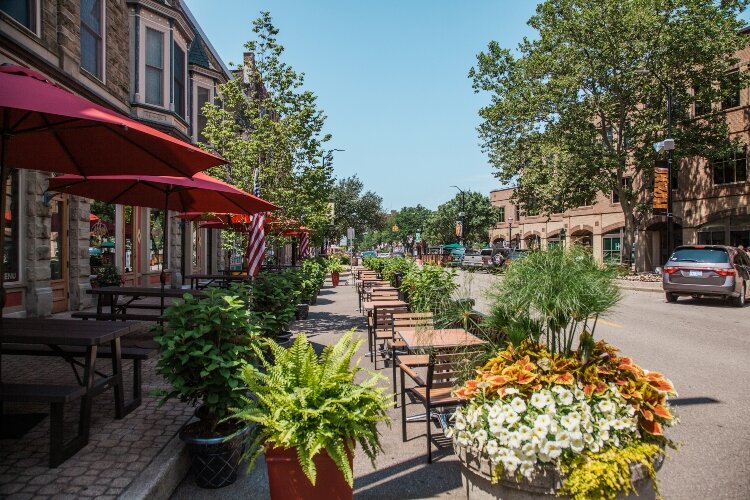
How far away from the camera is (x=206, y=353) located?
3.66 m

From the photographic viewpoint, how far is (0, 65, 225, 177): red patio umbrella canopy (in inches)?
133

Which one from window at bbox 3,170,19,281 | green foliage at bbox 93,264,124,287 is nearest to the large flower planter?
window at bbox 3,170,19,281

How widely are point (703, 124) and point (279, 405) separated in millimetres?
32724

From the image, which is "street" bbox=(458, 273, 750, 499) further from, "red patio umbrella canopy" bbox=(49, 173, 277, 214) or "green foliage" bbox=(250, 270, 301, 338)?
"red patio umbrella canopy" bbox=(49, 173, 277, 214)

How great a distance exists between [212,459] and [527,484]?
2.23 m

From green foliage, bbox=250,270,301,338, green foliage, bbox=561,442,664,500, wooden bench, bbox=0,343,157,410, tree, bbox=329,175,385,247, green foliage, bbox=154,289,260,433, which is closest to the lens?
green foliage, bbox=561,442,664,500

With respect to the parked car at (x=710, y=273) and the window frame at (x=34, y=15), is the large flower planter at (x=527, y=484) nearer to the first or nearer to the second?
the window frame at (x=34, y=15)

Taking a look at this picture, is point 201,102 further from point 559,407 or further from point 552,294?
point 559,407

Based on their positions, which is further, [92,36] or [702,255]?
[702,255]

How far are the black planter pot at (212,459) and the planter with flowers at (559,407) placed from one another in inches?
68.3

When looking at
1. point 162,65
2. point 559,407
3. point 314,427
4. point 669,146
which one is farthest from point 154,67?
point 669,146

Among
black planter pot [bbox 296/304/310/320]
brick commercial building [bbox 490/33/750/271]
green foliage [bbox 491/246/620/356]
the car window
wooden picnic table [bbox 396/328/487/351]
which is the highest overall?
brick commercial building [bbox 490/33/750/271]

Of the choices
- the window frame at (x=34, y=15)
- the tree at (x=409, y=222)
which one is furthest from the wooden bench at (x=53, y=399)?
the tree at (x=409, y=222)

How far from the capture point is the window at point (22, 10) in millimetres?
9703
